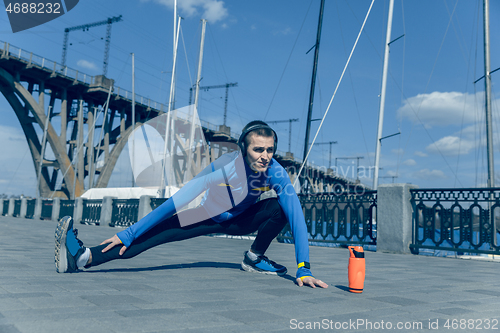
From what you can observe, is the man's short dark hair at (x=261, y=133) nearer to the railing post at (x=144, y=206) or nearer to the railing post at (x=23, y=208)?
the railing post at (x=144, y=206)

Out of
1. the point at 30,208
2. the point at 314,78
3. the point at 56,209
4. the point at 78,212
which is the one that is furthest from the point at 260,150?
the point at 30,208

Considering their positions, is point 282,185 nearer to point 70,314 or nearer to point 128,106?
point 70,314

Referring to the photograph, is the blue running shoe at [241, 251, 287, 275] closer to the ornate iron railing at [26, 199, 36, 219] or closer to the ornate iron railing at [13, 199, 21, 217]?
the ornate iron railing at [26, 199, 36, 219]

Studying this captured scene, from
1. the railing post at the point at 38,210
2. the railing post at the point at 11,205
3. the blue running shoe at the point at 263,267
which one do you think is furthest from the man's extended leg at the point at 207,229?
the railing post at the point at 11,205

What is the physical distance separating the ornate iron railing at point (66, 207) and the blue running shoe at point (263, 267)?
20.3m

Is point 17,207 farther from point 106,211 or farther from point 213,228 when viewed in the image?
point 213,228

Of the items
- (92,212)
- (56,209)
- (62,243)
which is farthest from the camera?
(56,209)

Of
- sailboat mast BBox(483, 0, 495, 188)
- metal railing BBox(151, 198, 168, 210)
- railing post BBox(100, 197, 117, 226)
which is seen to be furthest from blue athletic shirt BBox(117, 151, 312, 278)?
railing post BBox(100, 197, 117, 226)

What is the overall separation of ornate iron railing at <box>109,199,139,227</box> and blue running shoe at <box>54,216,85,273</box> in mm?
13630

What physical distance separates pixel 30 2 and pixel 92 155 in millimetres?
18944

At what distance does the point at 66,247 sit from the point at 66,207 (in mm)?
21621

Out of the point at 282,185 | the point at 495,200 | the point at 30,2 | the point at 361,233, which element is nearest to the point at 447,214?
the point at 495,200

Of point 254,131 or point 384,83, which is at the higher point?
point 384,83

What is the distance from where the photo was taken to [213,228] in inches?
156
